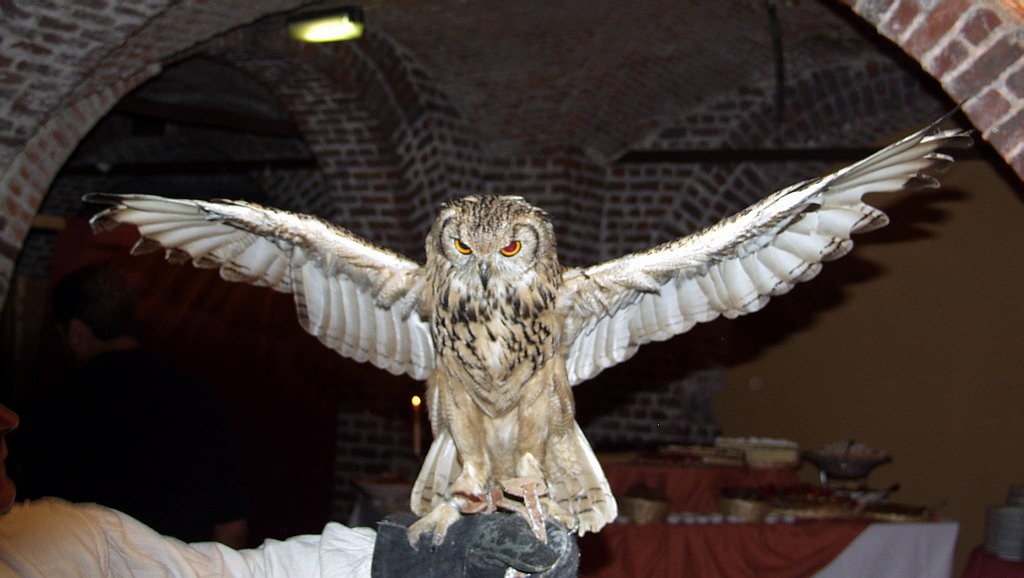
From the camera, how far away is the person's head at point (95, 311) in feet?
11.8

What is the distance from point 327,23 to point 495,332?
315cm

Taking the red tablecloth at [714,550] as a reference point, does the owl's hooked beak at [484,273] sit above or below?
above

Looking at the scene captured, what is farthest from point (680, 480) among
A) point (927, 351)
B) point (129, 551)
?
point (129, 551)

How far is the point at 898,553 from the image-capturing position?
204 inches

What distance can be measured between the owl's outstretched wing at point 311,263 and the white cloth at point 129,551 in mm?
802

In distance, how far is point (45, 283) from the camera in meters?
6.98

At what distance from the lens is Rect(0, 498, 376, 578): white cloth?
199 cm

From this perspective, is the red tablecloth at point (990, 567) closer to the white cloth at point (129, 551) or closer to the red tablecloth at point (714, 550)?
the red tablecloth at point (714, 550)

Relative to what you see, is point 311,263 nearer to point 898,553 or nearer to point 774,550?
point 774,550

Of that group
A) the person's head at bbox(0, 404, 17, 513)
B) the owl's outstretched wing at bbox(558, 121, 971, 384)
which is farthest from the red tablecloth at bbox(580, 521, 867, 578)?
the person's head at bbox(0, 404, 17, 513)

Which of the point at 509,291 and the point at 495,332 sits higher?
the point at 509,291

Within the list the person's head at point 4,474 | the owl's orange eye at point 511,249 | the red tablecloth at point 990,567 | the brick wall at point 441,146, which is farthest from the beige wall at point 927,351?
the person's head at point 4,474

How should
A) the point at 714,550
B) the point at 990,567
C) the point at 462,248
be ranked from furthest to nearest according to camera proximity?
the point at 990,567, the point at 714,550, the point at 462,248

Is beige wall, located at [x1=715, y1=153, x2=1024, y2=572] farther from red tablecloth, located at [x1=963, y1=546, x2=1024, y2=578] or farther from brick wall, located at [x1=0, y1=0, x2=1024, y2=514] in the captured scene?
red tablecloth, located at [x1=963, y1=546, x2=1024, y2=578]
